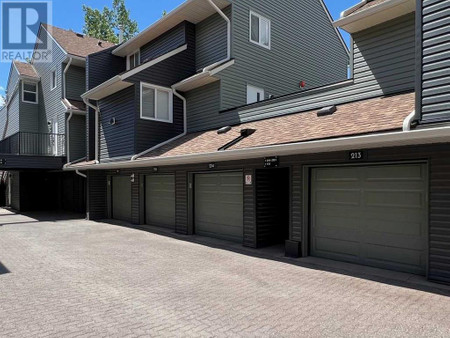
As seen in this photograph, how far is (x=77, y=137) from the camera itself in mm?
16906

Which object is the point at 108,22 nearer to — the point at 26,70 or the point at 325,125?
the point at 26,70

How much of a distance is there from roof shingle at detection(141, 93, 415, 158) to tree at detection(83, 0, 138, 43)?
30.0 metres

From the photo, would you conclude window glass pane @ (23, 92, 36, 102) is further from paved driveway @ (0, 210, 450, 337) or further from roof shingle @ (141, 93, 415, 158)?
paved driveway @ (0, 210, 450, 337)

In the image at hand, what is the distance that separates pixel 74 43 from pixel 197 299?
707 inches

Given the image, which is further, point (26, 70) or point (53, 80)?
point (26, 70)

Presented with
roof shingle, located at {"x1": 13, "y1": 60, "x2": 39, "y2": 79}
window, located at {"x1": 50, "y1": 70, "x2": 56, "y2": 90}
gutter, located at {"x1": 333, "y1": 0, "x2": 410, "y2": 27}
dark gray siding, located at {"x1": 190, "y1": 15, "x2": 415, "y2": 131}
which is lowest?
dark gray siding, located at {"x1": 190, "y1": 15, "x2": 415, "y2": 131}

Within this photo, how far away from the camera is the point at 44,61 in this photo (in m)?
19.9

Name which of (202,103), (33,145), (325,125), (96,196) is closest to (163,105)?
(202,103)

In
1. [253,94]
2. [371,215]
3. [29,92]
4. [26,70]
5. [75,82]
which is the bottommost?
[371,215]

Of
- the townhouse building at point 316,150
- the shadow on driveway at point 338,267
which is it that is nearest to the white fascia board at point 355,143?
the townhouse building at point 316,150

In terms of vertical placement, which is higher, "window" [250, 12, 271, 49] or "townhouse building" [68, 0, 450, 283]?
"window" [250, 12, 271, 49]

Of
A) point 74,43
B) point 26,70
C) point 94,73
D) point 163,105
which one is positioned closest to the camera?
point 163,105

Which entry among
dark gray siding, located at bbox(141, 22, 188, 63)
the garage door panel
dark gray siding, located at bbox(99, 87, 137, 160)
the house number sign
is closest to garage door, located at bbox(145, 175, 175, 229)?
dark gray siding, located at bbox(99, 87, 137, 160)

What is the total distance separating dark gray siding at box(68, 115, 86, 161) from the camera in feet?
55.0
